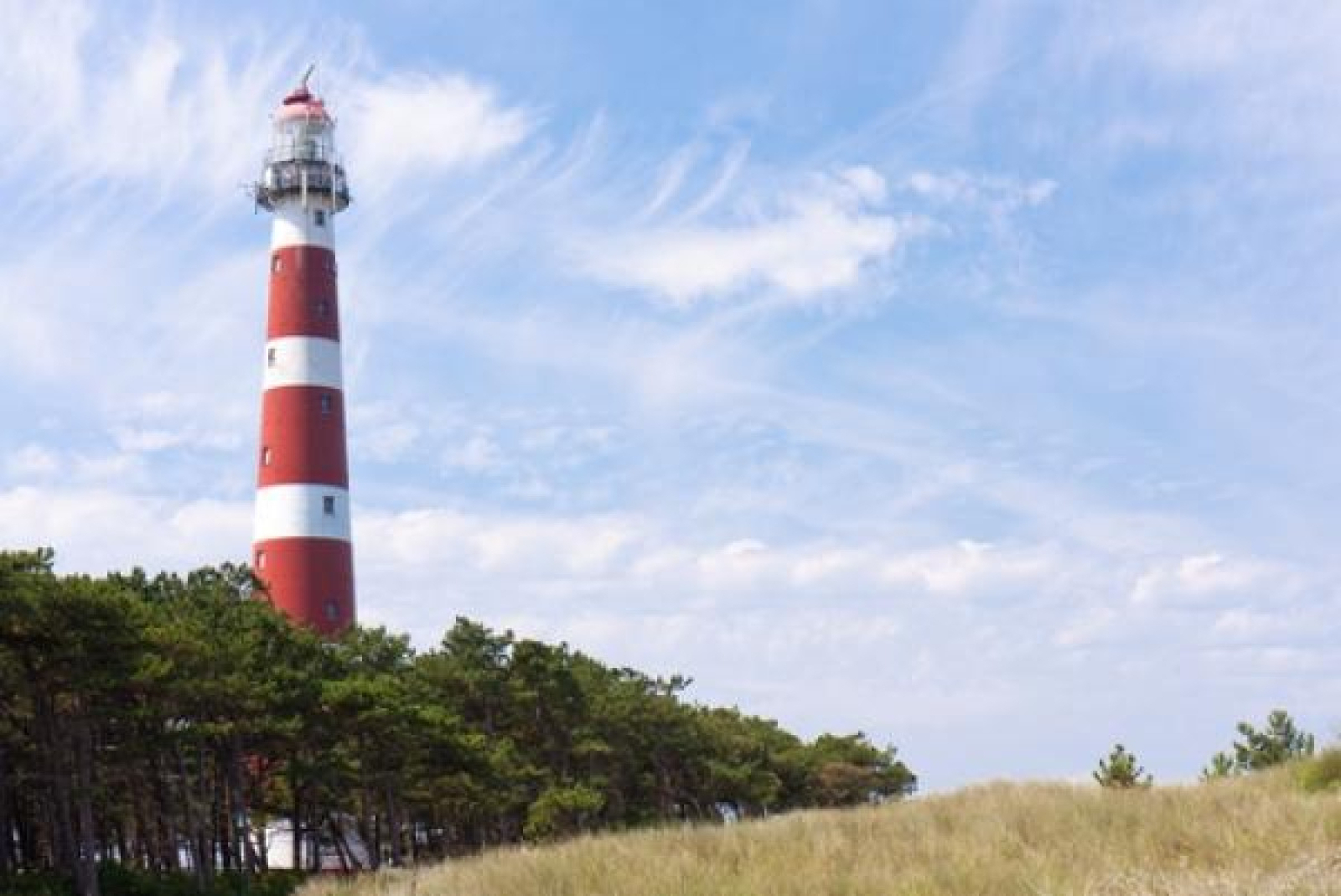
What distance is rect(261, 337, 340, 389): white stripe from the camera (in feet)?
167

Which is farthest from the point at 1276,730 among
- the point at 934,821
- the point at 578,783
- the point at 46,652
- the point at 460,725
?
the point at 46,652

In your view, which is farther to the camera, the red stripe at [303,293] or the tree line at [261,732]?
the red stripe at [303,293]

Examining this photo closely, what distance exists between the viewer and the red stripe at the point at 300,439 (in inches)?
1965

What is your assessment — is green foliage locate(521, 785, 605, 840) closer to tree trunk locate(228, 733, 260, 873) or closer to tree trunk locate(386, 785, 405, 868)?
tree trunk locate(386, 785, 405, 868)

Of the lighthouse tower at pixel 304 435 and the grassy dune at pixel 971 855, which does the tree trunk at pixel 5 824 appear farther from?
the grassy dune at pixel 971 855

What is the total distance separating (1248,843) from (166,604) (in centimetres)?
2979

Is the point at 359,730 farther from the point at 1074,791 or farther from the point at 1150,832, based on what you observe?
the point at 1150,832

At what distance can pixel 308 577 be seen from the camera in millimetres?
49062

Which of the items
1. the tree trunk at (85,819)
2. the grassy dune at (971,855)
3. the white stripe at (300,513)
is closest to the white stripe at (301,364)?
the white stripe at (300,513)

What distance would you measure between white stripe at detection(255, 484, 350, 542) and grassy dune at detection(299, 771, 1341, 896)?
104 ft

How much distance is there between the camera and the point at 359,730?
122 feet

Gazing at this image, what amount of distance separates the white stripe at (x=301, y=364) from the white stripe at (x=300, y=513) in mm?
3712

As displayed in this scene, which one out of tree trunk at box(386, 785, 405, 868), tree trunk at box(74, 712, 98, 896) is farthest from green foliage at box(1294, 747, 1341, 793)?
tree trunk at box(386, 785, 405, 868)

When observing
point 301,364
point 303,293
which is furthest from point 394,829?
point 303,293
